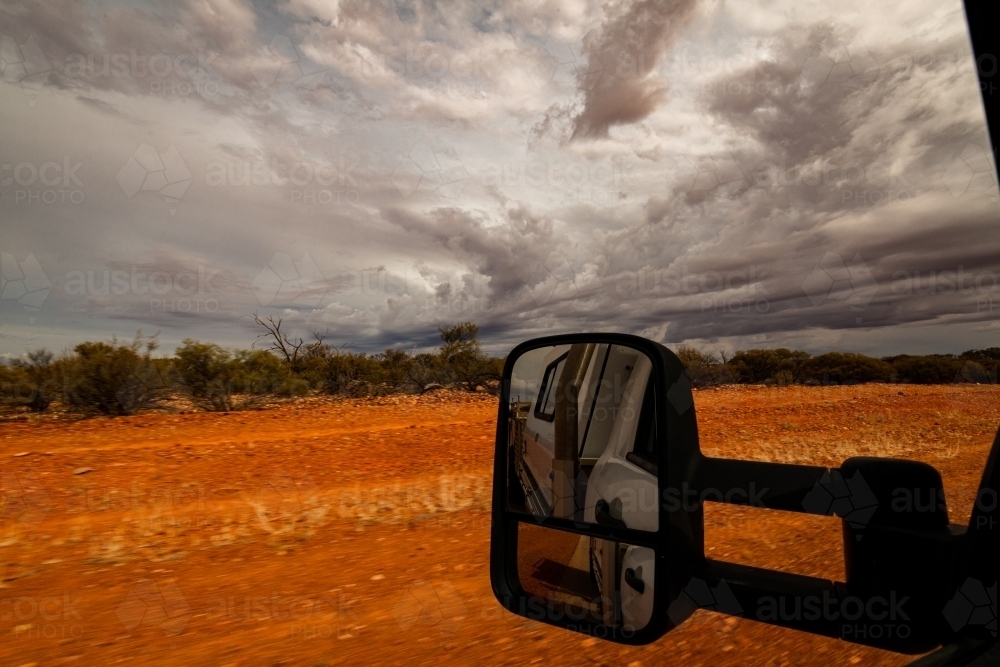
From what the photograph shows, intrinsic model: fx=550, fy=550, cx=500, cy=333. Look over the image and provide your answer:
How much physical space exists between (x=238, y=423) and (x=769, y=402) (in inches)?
579

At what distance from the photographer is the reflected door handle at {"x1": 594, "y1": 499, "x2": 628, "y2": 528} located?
1.39 metres

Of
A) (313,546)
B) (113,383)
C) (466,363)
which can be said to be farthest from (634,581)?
(466,363)

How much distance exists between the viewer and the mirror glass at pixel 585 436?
1.46 meters

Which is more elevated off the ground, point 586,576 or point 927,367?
point 927,367

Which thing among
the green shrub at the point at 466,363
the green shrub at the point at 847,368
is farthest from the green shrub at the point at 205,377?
the green shrub at the point at 847,368

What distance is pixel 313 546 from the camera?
5.18 m

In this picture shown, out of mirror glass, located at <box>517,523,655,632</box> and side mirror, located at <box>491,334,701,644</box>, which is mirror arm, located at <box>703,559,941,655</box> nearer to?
side mirror, located at <box>491,334,701,644</box>

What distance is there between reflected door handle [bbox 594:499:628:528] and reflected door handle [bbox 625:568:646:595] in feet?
0.40

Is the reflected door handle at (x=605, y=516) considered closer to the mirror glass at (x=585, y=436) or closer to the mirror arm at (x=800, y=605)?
the mirror glass at (x=585, y=436)

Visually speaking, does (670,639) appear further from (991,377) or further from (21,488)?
(21,488)

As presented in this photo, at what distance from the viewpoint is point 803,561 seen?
3.88 m

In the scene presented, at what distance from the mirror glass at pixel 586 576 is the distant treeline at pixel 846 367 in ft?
1.88

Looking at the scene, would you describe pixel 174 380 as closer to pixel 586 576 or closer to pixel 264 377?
pixel 264 377

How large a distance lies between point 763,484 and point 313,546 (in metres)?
5.01
